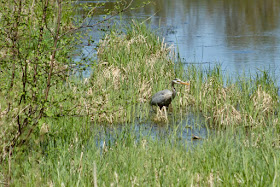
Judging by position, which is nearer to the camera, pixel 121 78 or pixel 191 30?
pixel 121 78

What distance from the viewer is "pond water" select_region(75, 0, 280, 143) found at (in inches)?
451

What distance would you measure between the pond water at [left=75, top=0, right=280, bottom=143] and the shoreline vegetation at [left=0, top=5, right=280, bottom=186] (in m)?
0.51

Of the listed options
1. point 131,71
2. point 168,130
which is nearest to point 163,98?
point 168,130

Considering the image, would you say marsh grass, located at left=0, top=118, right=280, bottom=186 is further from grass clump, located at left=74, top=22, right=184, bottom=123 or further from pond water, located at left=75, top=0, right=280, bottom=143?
grass clump, located at left=74, top=22, right=184, bottom=123

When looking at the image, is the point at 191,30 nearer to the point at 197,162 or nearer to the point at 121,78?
the point at 121,78

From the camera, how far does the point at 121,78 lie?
8625 mm

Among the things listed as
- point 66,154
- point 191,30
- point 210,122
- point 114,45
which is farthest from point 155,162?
point 191,30

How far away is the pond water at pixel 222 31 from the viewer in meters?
11.4

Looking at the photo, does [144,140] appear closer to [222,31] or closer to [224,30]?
[222,31]

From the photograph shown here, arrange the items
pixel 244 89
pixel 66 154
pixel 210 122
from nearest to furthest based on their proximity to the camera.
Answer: pixel 66 154 < pixel 210 122 < pixel 244 89

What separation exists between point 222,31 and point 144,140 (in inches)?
440

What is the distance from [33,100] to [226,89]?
3996mm

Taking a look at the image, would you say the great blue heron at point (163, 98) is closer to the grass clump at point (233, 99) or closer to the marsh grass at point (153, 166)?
the grass clump at point (233, 99)

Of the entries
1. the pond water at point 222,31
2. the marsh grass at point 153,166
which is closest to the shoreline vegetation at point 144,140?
the marsh grass at point 153,166
